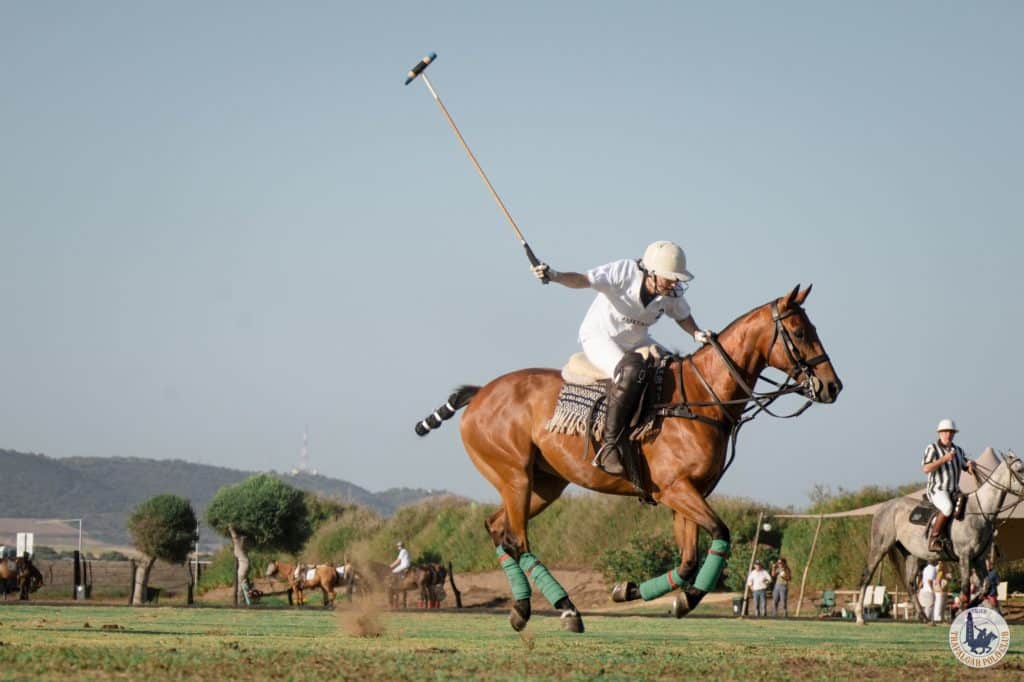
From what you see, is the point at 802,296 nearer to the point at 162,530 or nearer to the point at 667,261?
the point at 667,261

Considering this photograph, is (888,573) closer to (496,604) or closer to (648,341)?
(496,604)

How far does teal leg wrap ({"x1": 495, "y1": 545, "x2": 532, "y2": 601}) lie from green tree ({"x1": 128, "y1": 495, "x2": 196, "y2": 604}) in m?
34.8

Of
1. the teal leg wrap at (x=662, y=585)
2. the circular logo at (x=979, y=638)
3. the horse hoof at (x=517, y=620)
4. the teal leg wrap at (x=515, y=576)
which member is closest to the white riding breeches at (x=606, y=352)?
the teal leg wrap at (x=662, y=585)

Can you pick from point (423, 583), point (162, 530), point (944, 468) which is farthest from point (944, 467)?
point (162, 530)

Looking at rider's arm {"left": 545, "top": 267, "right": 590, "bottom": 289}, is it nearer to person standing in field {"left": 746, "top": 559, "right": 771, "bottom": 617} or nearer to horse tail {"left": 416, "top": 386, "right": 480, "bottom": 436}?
horse tail {"left": 416, "top": 386, "right": 480, "bottom": 436}

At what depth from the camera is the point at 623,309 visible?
14.0m

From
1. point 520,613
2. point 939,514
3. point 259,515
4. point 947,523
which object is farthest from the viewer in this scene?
point 259,515

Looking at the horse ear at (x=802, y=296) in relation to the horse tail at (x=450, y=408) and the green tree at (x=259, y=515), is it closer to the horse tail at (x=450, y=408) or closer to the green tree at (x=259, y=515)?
the horse tail at (x=450, y=408)

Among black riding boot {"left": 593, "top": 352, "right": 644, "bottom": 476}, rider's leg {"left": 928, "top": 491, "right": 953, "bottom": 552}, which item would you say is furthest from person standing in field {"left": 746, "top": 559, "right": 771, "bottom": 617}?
black riding boot {"left": 593, "top": 352, "right": 644, "bottom": 476}

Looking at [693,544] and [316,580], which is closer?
[693,544]

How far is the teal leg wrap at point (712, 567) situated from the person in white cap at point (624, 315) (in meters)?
1.21

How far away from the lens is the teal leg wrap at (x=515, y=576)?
46.5 ft

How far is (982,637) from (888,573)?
27.3m

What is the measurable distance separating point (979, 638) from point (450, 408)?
5.96 m
